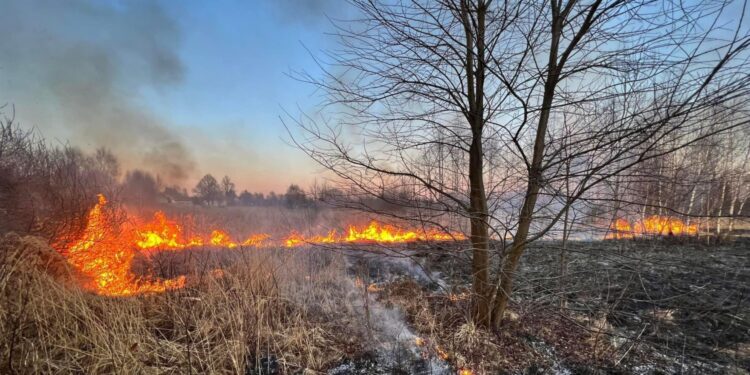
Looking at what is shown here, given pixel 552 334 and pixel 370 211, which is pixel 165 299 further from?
pixel 552 334

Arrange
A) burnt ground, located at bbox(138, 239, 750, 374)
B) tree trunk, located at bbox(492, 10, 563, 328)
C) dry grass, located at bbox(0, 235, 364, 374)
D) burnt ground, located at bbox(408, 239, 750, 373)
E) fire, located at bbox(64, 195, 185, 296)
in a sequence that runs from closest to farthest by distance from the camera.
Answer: dry grass, located at bbox(0, 235, 364, 374), tree trunk, located at bbox(492, 10, 563, 328), burnt ground, located at bbox(408, 239, 750, 373), burnt ground, located at bbox(138, 239, 750, 374), fire, located at bbox(64, 195, 185, 296)

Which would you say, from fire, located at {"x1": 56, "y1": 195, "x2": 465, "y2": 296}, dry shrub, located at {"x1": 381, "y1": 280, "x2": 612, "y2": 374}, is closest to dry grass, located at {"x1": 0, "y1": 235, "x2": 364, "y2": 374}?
dry shrub, located at {"x1": 381, "y1": 280, "x2": 612, "y2": 374}

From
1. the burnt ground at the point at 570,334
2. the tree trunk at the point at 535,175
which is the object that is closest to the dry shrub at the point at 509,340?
the burnt ground at the point at 570,334

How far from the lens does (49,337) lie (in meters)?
3.34

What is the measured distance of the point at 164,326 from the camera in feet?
16.4

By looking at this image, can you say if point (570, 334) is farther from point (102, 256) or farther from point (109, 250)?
point (109, 250)

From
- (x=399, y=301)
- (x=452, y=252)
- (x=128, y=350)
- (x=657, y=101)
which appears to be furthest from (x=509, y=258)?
(x=128, y=350)

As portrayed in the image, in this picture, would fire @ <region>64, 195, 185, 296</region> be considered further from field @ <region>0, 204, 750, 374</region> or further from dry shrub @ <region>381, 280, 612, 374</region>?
dry shrub @ <region>381, 280, 612, 374</region>

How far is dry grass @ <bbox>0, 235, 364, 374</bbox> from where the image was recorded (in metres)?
3.27

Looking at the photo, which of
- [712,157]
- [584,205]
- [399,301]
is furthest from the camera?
[399,301]

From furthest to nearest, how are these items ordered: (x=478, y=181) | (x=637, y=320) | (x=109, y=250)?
1. (x=109, y=250)
2. (x=637, y=320)
3. (x=478, y=181)

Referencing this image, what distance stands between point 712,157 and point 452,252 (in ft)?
13.9

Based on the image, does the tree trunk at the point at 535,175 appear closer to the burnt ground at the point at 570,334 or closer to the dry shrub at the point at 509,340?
the burnt ground at the point at 570,334

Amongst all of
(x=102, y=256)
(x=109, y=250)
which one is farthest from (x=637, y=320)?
(x=109, y=250)
